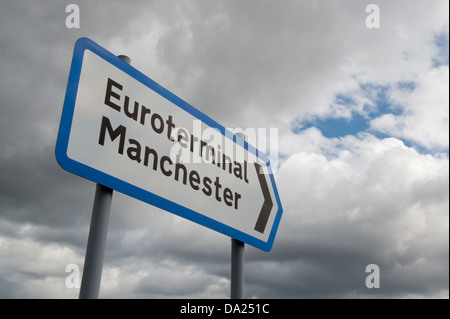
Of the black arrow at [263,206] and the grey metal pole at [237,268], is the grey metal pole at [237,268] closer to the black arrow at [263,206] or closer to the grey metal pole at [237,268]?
the grey metal pole at [237,268]

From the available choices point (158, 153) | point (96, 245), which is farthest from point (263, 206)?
point (96, 245)

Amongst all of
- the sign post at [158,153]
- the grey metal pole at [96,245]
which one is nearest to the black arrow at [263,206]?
the sign post at [158,153]

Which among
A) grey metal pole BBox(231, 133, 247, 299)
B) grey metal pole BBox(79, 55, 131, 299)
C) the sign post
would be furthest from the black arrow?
grey metal pole BBox(79, 55, 131, 299)

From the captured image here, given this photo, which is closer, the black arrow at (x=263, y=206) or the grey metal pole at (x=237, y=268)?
the grey metal pole at (x=237, y=268)

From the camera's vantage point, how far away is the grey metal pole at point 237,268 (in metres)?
3.41

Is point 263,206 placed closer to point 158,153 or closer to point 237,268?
point 237,268

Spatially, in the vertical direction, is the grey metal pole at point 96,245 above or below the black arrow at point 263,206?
below

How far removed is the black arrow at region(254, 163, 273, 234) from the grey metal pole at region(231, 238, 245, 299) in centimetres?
30

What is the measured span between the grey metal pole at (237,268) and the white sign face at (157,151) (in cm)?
11

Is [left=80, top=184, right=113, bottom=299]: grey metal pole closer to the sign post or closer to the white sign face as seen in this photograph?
the sign post

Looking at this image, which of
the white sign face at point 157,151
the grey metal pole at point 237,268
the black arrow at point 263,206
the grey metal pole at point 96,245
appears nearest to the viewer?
the grey metal pole at point 96,245

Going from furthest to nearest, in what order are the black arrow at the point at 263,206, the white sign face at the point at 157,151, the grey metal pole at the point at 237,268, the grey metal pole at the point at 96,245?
the black arrow at the point at 263,206 < the grey metal pole at the point at 237,268 < the white sign face at the point at 157,151 < the grey metal pole at the point at 96,245

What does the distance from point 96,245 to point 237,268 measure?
167cm
